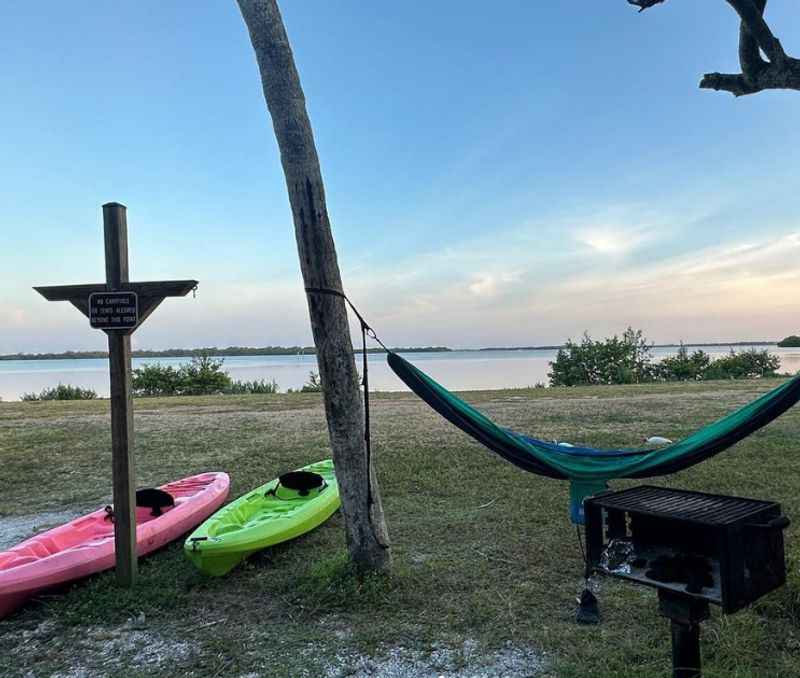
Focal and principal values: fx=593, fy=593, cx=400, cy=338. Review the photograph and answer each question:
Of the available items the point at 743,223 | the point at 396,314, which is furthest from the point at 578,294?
the point at 743,223

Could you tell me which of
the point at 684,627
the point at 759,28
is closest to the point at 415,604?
the point at 684,627

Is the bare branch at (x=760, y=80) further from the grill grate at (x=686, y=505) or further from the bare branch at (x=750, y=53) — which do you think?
the grill grate at (x=686, y=505)

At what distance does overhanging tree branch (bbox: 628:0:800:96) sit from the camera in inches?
90.6

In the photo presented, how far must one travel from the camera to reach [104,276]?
3.08m

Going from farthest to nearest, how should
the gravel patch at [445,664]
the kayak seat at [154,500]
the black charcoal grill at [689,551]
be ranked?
the kayak seat at [154,500] → the gravel patch at [445,664] → the black charcoal grill at [689,551]

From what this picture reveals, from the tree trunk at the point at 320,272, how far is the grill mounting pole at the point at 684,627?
148 centimetres

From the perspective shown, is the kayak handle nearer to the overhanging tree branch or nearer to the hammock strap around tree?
the hammock strap around tree

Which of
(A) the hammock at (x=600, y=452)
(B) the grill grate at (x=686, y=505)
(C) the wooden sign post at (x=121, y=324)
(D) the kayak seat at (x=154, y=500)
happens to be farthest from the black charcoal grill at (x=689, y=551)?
(D) the kayak seat at (x=154, y=500)

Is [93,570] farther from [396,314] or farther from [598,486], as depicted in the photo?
[396,314]

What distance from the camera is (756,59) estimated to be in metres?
2.41

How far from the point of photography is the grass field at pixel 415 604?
2.21 metres

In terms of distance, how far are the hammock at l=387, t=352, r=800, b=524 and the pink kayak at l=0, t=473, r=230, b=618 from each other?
1.76m

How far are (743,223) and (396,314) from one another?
8.08 metres

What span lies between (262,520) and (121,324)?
1341 mm
